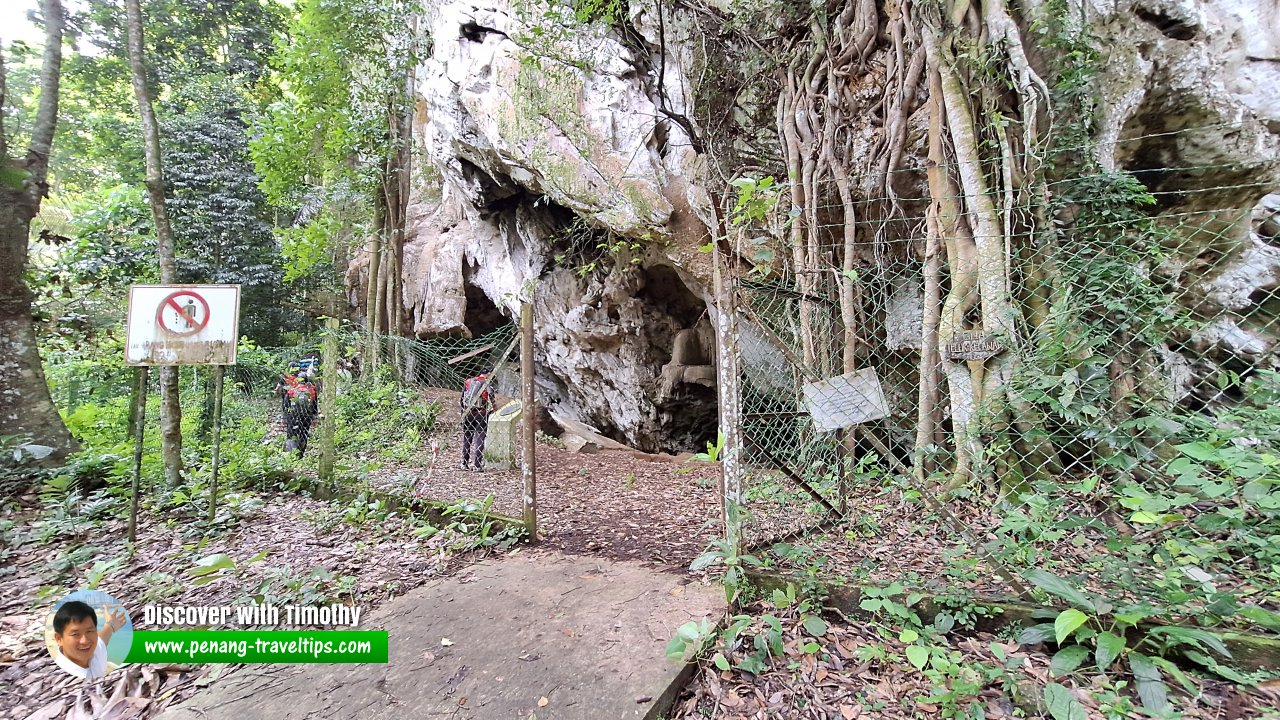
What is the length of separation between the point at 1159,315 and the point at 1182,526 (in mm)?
1041

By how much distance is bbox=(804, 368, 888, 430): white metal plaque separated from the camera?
2.06 m

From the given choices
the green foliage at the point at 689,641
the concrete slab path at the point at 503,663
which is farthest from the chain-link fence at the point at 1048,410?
the concrete slab path at the point at 503,663

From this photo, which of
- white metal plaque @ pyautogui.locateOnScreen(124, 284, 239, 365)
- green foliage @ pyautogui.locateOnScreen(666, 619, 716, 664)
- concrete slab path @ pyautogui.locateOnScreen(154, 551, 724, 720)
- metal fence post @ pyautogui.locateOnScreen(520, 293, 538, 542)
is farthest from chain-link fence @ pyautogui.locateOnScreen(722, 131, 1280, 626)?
white metal plaque @ pyautogui.locateOnScreen(124, 284, 239, 365)

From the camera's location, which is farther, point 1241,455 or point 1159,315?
point 1159,315

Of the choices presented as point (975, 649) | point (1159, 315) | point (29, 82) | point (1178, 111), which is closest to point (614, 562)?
point (975, 649)

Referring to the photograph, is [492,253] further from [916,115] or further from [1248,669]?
[1248,669]

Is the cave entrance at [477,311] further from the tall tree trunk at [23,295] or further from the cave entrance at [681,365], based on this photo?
the tall tree trunk at [23,295]

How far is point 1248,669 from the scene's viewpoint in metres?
1.59

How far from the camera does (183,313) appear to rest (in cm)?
302

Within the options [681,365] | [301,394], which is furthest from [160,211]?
[681,365]

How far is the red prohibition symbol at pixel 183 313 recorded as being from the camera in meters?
2.99

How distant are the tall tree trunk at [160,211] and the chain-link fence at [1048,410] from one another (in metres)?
4.48

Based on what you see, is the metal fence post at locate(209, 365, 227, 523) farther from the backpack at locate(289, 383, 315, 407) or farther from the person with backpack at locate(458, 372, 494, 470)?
the person with backpack at locate(458, 372, 494, 470)

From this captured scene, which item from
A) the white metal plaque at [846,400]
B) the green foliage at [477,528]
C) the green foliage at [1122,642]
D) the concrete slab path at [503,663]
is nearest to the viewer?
the green foliage at [1122,642]
